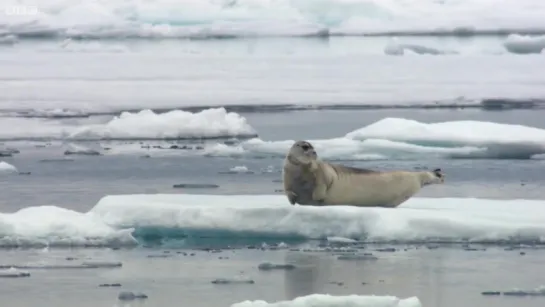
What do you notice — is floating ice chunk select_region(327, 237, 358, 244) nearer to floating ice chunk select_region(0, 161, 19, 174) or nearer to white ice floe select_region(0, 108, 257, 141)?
floating ice chunk select_region(0, 161, 19, 174)

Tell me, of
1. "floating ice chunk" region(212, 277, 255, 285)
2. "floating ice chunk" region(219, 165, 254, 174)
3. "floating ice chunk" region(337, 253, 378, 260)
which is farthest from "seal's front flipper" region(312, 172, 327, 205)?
"floating ice chunk" region(219, 165, 254, 174)

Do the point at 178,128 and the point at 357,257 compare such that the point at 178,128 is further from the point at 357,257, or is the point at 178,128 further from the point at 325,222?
the point at 357,257

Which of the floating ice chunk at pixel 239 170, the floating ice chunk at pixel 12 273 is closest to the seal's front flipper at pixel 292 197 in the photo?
the floating ice chunk at pixel 12 273

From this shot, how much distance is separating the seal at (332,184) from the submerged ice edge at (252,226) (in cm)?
32

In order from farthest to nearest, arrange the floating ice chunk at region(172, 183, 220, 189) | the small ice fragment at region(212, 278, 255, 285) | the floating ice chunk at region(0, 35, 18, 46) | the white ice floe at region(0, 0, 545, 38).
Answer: the floating ice chunk at region(0, 35, 18, 46) < the white ice floe at region(0, 0, 545, 38) < the floating ice chunk at region(172, 183, 220, 189) < the small ice fragment at region(212, 278, 255, 285)

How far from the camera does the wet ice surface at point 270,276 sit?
5027 millimetres

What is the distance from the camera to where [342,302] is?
4.66 m

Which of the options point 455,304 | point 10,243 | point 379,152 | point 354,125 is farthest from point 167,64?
point 455,304

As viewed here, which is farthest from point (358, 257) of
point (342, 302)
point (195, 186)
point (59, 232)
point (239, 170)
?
point (239, 170)

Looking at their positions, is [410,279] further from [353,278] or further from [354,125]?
[354,125]

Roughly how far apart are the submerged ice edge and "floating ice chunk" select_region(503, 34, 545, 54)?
13.5 m

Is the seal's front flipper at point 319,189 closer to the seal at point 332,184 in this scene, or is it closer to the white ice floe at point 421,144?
the seal at point 332,184

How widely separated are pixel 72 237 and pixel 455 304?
198 centimetres

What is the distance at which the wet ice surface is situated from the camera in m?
5.03
